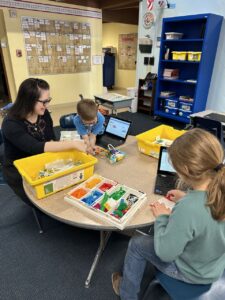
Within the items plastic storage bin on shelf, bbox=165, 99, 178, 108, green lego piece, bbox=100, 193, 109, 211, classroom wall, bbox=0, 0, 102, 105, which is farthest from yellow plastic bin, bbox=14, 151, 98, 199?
classroom wall, bbox=0, 0, 102, 105

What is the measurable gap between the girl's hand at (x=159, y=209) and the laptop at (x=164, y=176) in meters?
0.12

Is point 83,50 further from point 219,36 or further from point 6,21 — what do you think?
point 219,36

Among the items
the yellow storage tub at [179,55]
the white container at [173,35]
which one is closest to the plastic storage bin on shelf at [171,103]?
the yellow storage tub at [179,55]

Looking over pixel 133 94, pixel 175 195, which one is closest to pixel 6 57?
pixel 133 94

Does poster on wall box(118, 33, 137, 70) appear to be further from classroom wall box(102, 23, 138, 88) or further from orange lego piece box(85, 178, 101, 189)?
orange lego piece box(85, 178, 101, 189)

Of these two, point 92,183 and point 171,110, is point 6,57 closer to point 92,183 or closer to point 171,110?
point 171,110

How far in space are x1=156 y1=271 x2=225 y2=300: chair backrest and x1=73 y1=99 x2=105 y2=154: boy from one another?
945mm

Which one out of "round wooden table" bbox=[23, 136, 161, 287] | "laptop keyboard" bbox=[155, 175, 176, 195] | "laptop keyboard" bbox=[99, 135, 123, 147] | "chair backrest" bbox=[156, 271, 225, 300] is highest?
"laptop keyboard" bbox=[155, 175, 176, 195]

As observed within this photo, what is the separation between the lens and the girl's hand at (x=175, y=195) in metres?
1.07

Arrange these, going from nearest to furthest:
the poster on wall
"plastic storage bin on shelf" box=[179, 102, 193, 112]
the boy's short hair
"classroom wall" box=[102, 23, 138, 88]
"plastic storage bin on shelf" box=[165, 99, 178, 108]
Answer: the boy's short hair < "plastic storage bin on shelf" box=[179, 102, 193, 112] < "plastic storage bin on shelf" box=[165, 99, 178, 108] < the poster on wall < "classroom wall" box=[102, 23, 138, 88]

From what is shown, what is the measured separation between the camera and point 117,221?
0.94m

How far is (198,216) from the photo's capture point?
0.74 meters

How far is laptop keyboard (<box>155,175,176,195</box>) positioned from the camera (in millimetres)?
1172

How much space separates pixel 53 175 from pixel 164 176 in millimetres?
659
